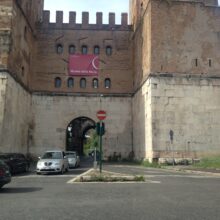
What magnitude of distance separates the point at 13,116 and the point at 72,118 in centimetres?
824

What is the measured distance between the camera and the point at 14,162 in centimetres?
2216

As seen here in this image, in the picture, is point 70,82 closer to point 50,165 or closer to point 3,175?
point 50,165

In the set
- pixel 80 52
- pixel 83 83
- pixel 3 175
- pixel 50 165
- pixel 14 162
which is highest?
pixel 80 52

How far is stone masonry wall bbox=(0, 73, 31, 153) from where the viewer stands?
2895 cm

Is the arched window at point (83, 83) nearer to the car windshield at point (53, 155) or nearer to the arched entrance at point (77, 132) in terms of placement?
the arched entrance at point (77, 132)

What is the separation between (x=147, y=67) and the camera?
105 feet

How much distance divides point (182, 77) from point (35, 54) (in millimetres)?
15627

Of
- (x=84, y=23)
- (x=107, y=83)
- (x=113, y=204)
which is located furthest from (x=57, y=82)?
(x=113, y=204)

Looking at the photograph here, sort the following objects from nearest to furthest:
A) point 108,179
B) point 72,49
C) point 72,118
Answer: point 108,179, point 72,118, point 72,49

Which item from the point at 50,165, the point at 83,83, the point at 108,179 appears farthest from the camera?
the point at 83,83

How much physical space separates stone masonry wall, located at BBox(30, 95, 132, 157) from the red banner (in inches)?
97.6

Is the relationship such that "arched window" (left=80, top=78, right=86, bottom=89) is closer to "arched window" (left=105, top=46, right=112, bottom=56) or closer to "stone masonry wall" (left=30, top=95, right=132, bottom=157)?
"stone masonry wall" (left=30, top=95, right=132, bottom=157)

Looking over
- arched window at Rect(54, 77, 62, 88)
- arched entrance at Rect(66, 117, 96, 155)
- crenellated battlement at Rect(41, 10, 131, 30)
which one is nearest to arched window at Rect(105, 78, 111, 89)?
arched window at Rect(54, 77, 62, 88)

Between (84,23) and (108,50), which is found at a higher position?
(84,23)
